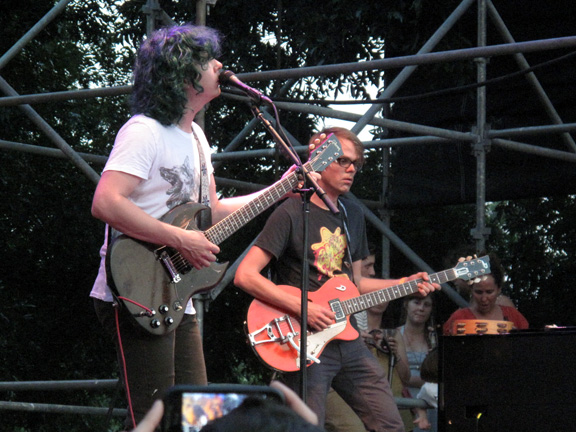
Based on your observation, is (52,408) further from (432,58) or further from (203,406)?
(203,406)

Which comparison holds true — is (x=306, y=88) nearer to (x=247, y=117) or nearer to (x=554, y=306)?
(x=247, y=117)

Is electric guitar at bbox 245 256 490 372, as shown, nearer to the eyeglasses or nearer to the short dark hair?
the eyeglasses

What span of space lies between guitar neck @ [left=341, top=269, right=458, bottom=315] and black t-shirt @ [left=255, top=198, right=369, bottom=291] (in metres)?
0.13

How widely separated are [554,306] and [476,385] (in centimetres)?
631

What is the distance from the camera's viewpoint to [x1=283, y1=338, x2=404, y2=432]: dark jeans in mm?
3938

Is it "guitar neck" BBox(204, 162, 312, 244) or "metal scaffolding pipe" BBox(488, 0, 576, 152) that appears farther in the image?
"metal scaffolding pipe" BBox(488, 0, 576, 152)

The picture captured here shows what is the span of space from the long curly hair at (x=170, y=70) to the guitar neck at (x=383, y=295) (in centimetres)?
132

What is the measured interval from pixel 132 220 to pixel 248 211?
28.1 inches

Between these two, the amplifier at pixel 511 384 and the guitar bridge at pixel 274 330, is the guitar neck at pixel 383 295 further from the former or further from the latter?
the amplifier at pixel 511 384

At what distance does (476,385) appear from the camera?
3.77 metres

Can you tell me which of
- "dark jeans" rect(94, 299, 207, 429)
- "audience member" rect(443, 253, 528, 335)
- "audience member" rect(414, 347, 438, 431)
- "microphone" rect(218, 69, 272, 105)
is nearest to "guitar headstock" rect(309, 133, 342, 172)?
"microphone" rect(218, 69, 272, 105)

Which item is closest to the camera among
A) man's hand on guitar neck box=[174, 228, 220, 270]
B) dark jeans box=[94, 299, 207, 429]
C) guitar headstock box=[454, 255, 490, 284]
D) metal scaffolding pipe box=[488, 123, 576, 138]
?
dark jeans box=[94, 299, 207, 429]

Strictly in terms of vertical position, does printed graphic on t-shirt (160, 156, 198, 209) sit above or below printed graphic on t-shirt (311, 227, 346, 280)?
above

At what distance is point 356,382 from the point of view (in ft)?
13.1
